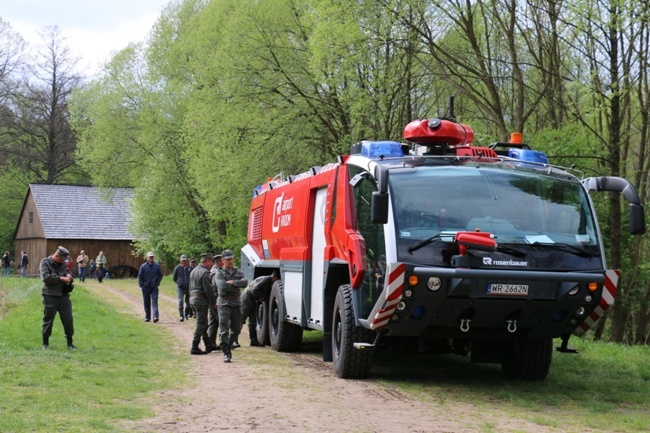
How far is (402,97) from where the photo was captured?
28.7 metres

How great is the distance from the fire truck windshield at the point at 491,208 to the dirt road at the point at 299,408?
1781 mm

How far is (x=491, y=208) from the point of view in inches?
458

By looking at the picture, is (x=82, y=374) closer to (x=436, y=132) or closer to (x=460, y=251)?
(x=460, y=251)

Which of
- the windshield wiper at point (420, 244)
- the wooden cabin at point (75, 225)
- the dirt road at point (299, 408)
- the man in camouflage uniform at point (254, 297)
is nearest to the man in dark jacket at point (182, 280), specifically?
the man in camouflage uniform at point (254, 297)

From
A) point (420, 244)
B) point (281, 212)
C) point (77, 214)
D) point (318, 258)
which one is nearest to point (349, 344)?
point (420, 244)

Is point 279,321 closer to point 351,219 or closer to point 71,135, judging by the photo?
point 351,219

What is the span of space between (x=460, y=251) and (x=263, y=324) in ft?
26.9

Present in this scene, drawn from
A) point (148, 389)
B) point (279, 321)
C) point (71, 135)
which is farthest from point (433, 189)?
point (71, 135)

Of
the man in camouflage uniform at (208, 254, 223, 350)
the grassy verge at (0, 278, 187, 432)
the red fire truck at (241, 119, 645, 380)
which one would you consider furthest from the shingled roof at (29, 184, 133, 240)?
the red fire truck at (241, 119, 645, 380)

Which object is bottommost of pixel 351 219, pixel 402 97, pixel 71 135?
pixel 351 219

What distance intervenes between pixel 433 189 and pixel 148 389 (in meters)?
4.23

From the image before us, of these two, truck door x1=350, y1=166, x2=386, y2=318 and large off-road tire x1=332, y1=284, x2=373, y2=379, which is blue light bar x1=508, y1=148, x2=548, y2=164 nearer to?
truck door x1=350, y1=166, x2=386, y2=318

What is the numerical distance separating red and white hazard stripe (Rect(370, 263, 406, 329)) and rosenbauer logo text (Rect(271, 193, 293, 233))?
17.9 feet

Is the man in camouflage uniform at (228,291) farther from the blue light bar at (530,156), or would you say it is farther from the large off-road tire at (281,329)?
the blue light bar at (530,156)
